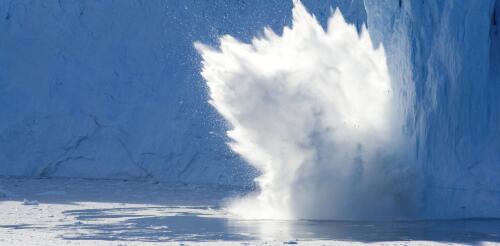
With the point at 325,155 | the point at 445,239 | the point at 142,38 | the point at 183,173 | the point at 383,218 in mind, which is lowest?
the point at 445,239

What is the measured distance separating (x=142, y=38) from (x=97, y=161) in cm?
273

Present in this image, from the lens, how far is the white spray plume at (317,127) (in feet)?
35.5

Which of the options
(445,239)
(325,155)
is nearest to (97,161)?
(325,155)

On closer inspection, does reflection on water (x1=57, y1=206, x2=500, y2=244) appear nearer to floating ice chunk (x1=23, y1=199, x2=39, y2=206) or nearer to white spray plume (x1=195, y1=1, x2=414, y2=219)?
white spray plume (x1=195, y1=1, x2=414, y2=219)

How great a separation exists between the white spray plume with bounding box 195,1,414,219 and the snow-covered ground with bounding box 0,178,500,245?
32.9 inches

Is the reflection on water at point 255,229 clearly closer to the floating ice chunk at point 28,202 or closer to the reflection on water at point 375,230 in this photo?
the reflection on water at point 375,230

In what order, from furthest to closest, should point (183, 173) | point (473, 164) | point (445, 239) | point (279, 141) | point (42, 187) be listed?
point (183, 173)
point (42, 187)
point (279, 141)
point (473, 164)
point (445, 239)

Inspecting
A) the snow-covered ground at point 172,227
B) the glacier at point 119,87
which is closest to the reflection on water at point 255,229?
the snow-covered ground at point 172,227

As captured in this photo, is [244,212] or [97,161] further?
[97,161]

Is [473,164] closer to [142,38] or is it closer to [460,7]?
[460,7]

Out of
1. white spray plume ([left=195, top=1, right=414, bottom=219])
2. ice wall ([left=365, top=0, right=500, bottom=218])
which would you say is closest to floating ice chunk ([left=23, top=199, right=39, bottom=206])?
white spray plume ([left=195, top=1, right=414, bottom=219])

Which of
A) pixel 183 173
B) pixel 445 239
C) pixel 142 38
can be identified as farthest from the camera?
pixel 142 38

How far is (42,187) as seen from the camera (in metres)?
15.7

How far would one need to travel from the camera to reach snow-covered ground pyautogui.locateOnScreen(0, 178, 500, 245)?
26.0 ft
